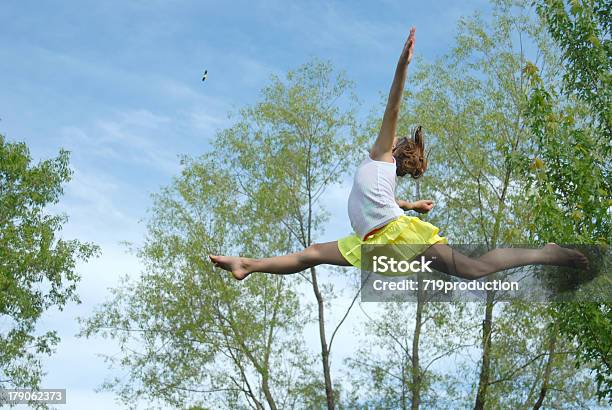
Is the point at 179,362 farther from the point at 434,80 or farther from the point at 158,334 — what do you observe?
the point at 434,80

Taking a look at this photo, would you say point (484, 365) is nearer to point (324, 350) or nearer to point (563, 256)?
point (324, 350)

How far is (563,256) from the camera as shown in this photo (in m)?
4.88

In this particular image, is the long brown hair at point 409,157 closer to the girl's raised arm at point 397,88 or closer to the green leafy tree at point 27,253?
the girl's raised arm at point 397,88

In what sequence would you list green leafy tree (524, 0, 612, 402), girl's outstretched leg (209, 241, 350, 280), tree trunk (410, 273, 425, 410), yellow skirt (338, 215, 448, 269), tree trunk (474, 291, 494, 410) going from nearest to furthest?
1. yellow skirt (338, 215, 448, 269)
2. girl's outstretched leg (209, 241, 350, 280)
3. green leafy tree (524, 0, 612, 402)
4. tree trunk (474, 291, 494, 410)
5. tree trunk (410, 273, 425, 410)

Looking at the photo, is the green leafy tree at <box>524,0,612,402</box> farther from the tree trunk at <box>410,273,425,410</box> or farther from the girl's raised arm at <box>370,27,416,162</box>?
the tree trunk at <box>410,273,425,410</box>

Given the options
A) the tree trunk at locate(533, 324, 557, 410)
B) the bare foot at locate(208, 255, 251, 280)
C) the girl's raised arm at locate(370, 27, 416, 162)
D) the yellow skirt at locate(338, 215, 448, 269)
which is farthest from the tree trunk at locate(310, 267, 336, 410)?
the girl's raised arm at locate(370, 27, 416, 162)

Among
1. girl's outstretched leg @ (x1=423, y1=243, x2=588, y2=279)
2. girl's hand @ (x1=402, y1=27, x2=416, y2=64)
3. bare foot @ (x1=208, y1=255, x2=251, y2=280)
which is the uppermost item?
girl's hand @ (x1=402, y1=27, x2=416, y2=64)

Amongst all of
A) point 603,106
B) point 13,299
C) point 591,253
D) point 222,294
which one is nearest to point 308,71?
point 222,294

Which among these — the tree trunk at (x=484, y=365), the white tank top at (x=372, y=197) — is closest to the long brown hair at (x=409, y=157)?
the white tank top at (x=372, y=197)

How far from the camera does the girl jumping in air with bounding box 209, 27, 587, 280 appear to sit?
14.9ft

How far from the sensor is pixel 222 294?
1830cm

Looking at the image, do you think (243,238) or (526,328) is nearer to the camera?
(526,328)

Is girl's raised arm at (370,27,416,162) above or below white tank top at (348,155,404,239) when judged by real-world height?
above

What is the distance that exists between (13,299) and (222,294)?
4.33 metres
